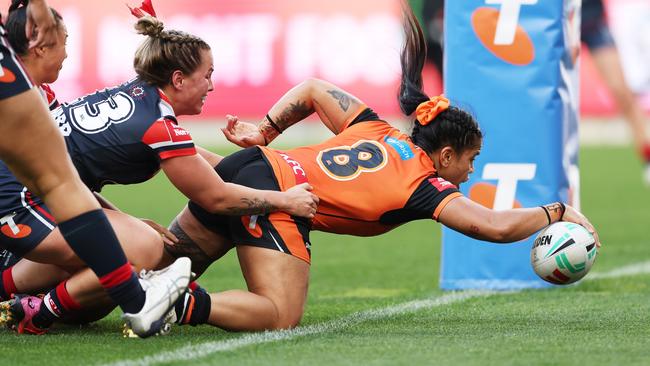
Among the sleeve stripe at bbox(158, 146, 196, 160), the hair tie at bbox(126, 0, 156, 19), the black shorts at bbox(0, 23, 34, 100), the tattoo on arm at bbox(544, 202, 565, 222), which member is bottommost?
Answer: the tattoo on arm at bbox(544, 202, 565, 222)

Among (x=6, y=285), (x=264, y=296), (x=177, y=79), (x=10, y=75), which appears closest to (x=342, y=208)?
(x=264, y=296)

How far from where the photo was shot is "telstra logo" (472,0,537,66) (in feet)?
20.7

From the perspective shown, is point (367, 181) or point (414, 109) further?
point (414, 109)

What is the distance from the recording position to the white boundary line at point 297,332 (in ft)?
13.2

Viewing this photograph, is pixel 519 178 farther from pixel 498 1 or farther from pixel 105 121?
pixel 105 121

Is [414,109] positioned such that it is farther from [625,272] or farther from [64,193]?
[625,272]

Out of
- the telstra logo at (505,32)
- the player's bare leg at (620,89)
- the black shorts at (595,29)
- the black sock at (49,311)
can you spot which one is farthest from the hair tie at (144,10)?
the player's bare leg at (620,89)

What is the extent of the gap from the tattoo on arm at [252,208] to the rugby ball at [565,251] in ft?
3.84

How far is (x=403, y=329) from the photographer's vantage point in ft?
15.8

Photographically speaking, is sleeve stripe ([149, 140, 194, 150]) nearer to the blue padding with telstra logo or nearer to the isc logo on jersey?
the isc logo on jersey

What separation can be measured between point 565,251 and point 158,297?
181 centimetres

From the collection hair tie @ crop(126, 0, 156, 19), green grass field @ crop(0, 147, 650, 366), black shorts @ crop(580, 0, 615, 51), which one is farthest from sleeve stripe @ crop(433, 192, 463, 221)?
black shorts @ crop(580, 0, 615, 51)

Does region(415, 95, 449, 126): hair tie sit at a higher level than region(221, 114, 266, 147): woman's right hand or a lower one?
higher

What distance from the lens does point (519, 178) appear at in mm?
6324
